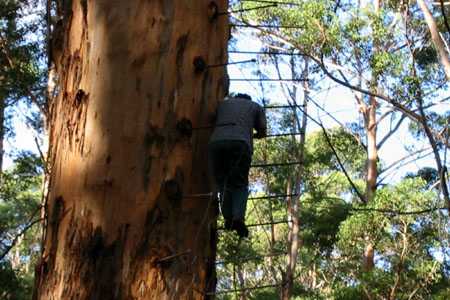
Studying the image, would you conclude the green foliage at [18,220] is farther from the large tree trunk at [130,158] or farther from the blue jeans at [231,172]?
the large tree trunk at [130,158]

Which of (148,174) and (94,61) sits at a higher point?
(94,61)

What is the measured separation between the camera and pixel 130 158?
194 cm

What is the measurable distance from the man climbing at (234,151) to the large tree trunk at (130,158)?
0.28 ft

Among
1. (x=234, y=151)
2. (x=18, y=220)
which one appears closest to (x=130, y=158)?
(x=234, y=151)

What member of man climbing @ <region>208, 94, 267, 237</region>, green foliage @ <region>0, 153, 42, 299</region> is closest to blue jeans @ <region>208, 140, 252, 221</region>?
man climbing @ <region>208, 94, 267, 237</region>

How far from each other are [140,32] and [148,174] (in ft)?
1.35

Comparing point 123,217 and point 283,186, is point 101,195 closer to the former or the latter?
point 123,217

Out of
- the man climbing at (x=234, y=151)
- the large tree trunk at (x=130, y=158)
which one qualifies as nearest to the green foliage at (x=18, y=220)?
the man climbing at (x=234, y=151)

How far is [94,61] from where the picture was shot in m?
2.03

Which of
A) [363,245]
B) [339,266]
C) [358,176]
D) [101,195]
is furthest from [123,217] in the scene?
[358,176]

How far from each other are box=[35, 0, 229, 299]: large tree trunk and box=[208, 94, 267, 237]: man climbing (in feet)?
0.28

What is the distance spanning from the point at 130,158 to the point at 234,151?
57 centimetres

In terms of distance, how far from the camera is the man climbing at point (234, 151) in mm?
2238

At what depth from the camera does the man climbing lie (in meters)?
2.24
